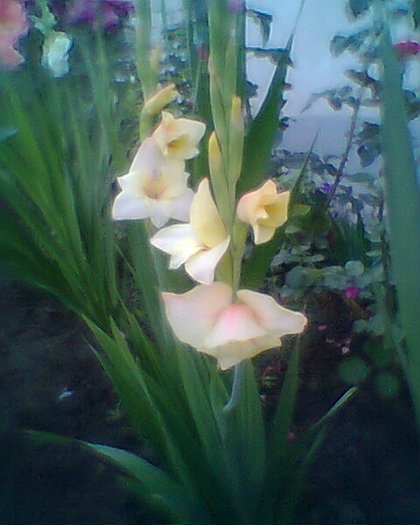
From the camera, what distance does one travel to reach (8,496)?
1276 millimetres

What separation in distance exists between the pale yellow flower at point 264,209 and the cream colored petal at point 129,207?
0.43 ft

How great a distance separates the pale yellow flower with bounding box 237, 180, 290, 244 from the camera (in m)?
0.65

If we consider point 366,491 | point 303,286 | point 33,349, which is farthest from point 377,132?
point 33,349

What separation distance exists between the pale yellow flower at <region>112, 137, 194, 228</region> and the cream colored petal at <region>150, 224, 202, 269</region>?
0.15 feet

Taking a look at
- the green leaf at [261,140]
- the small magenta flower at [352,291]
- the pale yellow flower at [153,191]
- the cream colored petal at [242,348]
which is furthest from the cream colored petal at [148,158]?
the small magenta flower at [352,291]

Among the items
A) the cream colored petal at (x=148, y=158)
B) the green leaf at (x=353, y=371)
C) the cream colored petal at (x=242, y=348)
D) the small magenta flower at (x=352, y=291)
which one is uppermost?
the cream colored petal at (x=148, y=158)

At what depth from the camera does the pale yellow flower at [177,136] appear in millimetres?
757

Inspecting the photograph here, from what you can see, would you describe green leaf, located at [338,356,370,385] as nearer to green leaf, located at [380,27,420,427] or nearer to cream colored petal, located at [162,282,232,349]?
green leaf, located at [380,27,420,427]

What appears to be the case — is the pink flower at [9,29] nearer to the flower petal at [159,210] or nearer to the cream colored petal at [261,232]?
the flower petal at [159,210]

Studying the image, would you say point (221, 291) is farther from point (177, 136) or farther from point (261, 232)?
point (177, 136)

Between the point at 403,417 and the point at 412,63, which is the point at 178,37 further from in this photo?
the point at 403,417

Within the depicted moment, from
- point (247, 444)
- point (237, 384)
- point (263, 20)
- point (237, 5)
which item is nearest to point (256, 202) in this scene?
point (237, 384)

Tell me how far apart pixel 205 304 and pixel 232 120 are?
18 cm

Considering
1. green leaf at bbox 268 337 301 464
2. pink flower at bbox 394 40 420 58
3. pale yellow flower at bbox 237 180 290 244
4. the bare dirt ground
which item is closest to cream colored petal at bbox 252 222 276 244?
pale yellow flower at bbox 237 180 290 244
